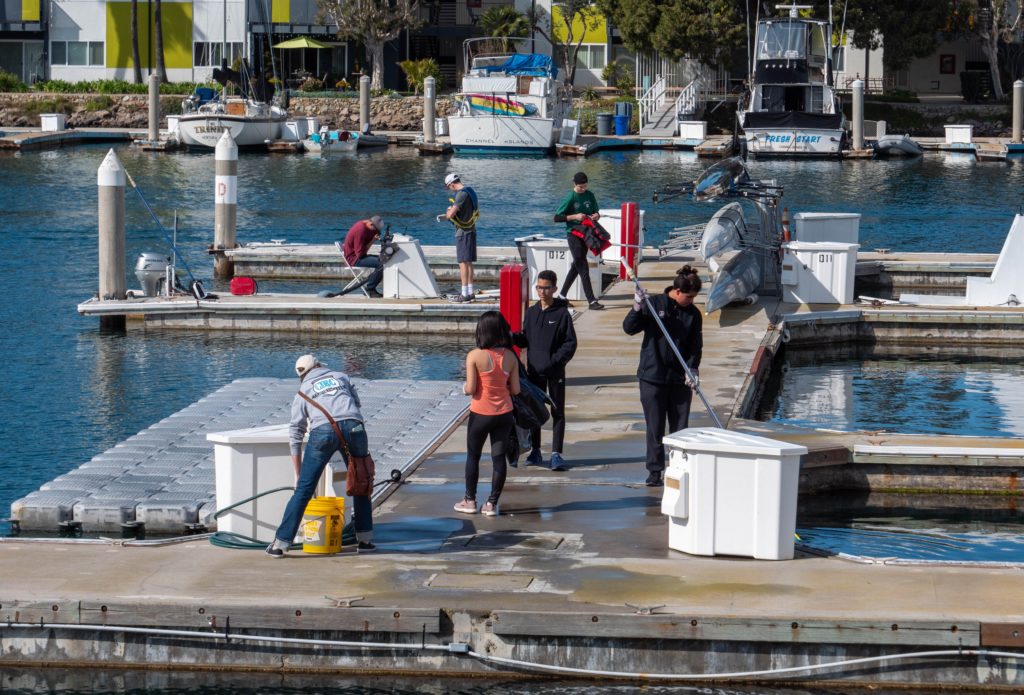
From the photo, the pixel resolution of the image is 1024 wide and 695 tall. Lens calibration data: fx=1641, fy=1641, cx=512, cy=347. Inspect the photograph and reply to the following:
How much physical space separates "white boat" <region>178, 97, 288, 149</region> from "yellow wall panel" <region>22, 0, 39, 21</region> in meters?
16.7

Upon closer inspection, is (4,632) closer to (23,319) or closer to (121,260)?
(121,260)

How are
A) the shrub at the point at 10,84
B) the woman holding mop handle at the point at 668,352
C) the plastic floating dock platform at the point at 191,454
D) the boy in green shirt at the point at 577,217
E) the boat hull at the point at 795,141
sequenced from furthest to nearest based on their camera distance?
1. the shrub at the point at 10,84
2. the boat hull at the point at 795,141
3. the boy in green shirt at the point at 577,217
4. the plastic floating dock platform at the point at 191,454
5. the woman holding mop handle at the point at 668,352

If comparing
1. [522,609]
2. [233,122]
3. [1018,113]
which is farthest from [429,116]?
[522,609]

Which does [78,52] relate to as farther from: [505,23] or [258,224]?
[258,224]

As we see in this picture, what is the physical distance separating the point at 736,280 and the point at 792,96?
44025mm

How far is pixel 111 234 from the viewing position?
24.2m

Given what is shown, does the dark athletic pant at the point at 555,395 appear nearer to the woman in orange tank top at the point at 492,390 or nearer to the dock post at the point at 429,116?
the woman in orange tank top at the point at 492,390

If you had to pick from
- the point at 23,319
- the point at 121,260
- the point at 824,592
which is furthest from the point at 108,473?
the point at 23,319

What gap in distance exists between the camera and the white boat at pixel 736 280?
23109 mm

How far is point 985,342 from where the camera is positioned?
23.9 m

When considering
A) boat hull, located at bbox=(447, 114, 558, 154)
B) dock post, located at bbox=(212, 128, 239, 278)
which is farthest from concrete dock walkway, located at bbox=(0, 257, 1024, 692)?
boat hull, located at bbox=(447, 114, 558, 154)

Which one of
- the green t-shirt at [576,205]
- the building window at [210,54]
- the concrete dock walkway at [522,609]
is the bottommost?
the concrete dock walkway at [522,609]

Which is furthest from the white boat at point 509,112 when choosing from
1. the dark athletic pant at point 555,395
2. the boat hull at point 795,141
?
the dark athletic pant at point 555,395

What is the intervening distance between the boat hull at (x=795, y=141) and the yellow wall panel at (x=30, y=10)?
36834 millimetres
